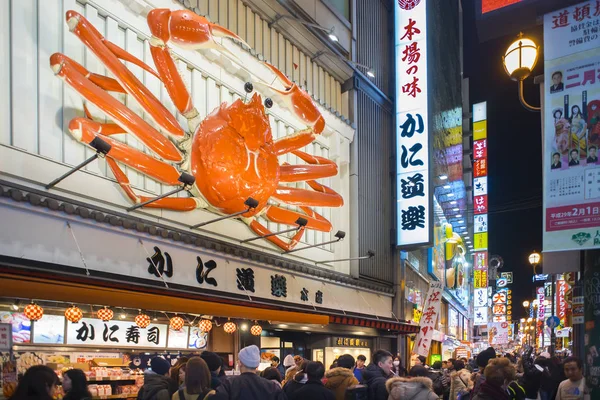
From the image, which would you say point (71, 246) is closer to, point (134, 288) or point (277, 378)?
point (134, 288)

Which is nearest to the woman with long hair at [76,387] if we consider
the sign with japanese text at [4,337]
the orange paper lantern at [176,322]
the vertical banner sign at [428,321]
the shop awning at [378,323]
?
the sign with japanese text at [4,337]

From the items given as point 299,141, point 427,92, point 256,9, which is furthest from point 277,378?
point 427,92

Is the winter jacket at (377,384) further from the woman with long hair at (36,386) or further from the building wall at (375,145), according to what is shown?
A: the building wall at (375,145)

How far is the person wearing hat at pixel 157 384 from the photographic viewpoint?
254 inches

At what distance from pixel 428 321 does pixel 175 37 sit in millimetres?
11443

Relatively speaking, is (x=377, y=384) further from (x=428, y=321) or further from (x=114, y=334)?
(x=428, y=321)

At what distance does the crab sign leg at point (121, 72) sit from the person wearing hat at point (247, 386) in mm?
5736

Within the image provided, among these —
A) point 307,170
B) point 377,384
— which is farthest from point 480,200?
point 377,384

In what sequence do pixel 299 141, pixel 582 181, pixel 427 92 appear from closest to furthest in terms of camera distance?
pixel 582 181, pixel 299 141, pixel 427 92

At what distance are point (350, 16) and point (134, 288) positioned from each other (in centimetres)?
1238

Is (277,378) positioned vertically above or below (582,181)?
below

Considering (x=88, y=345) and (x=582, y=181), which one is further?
(x=88, y=345)

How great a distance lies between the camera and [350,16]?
18266 mm

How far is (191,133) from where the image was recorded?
35.8 ft
